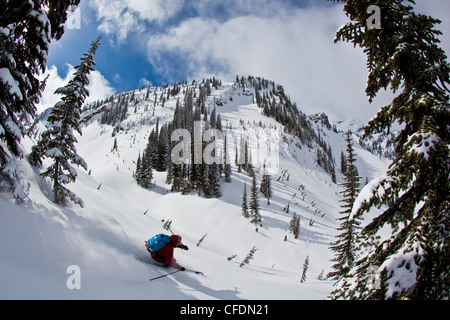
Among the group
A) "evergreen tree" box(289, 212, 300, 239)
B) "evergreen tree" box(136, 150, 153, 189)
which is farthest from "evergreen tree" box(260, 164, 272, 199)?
"evergreen tree" box(136, 150, 153, 189)

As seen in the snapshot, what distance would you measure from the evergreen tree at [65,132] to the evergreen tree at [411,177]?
10573mm

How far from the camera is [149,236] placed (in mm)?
10945

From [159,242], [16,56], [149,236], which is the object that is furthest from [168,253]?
[16,56]

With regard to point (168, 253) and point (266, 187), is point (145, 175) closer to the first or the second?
point (266, 187)

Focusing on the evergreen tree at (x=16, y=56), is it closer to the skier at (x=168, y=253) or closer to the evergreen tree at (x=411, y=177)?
the skier at (x=168, y=253)

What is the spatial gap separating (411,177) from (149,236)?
10.9 metres

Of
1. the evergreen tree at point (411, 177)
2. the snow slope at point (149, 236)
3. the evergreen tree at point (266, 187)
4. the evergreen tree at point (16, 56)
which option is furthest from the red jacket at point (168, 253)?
the evergreen tree at point (266, 187)

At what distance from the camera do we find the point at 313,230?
3597 cm

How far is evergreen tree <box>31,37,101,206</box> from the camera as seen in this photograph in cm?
966

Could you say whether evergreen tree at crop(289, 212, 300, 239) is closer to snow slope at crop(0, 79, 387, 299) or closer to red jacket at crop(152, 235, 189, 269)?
snow slope at crop(0, 79, 387, 299)

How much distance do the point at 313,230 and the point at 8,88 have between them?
128 ft

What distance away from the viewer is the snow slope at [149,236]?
4.97 metres

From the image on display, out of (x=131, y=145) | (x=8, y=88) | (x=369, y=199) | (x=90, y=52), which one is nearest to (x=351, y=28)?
(x=369, y=199)
